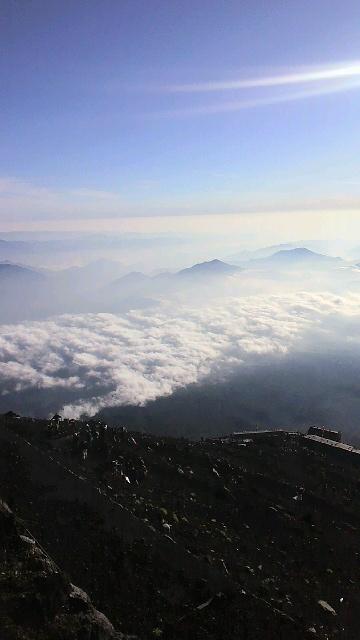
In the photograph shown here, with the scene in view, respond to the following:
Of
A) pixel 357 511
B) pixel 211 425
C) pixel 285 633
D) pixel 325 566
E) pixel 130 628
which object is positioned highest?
pixel 130 628

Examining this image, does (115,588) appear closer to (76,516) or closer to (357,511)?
(76,516)

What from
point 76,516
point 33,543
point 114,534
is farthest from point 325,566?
point 33,543

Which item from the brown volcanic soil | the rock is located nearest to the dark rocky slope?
the brown volcanic soil

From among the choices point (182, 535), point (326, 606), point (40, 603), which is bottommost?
point (326, 606)

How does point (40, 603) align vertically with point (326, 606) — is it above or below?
above

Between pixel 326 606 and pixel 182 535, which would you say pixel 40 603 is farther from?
pixel 326 606

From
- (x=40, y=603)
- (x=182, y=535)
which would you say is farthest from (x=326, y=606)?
(x=40, y=603)

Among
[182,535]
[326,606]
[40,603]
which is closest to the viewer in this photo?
[40,603]

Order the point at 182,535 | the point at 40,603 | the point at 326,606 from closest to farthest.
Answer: the point at 40,603
the point at 326,606
the point at 182,535

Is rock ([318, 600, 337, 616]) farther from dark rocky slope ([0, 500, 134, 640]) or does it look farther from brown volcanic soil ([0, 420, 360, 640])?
dark rocky slope ([0, 500, 134, 640])
